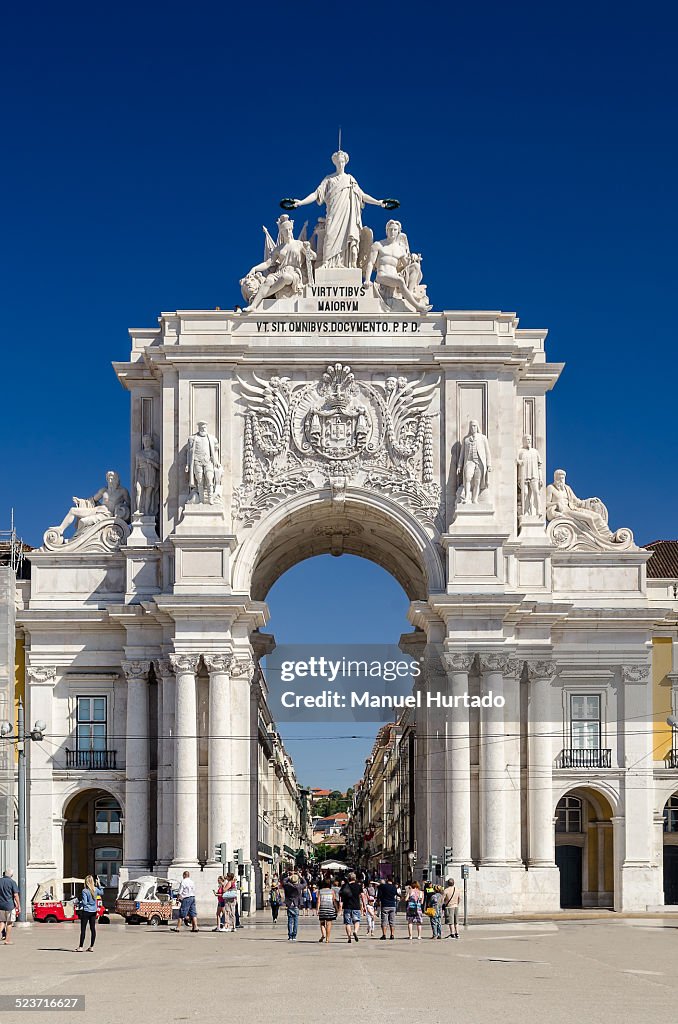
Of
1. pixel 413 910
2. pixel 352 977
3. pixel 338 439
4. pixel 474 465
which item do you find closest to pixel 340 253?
pixel 338 439

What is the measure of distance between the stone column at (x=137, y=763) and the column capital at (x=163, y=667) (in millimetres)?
430

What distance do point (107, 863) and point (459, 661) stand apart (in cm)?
1720

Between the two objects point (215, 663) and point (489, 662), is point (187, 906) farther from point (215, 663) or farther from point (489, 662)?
point (489, 662)

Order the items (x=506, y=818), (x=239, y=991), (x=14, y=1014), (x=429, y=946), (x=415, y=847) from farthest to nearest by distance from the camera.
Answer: (x=415, y=847) → (x=506, y=818) → (x=429, y=946) → (x=239, y=991) → (x=14, y=1014)

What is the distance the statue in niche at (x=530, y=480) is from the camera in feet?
197

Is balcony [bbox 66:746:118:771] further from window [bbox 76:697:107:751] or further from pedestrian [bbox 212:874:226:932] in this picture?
pedestrian [bbox 212:874:226:932]

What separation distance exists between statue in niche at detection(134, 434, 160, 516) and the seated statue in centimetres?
1420

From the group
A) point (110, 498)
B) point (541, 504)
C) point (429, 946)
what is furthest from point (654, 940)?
point (110, 498)

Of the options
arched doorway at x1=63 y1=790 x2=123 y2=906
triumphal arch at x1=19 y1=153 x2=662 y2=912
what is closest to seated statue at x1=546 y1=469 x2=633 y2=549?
triumphal arch at x1=19 y1=153 x2=662 y2=912

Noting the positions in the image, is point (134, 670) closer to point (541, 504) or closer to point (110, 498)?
point (110, 498)

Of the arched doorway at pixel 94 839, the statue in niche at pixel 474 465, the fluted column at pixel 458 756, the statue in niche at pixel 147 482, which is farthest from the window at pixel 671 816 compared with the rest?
the statue in niche at pixel 147 482

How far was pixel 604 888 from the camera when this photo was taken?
Answer: 63969 mm

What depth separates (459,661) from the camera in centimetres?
5738

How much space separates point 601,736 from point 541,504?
8.66 meters
